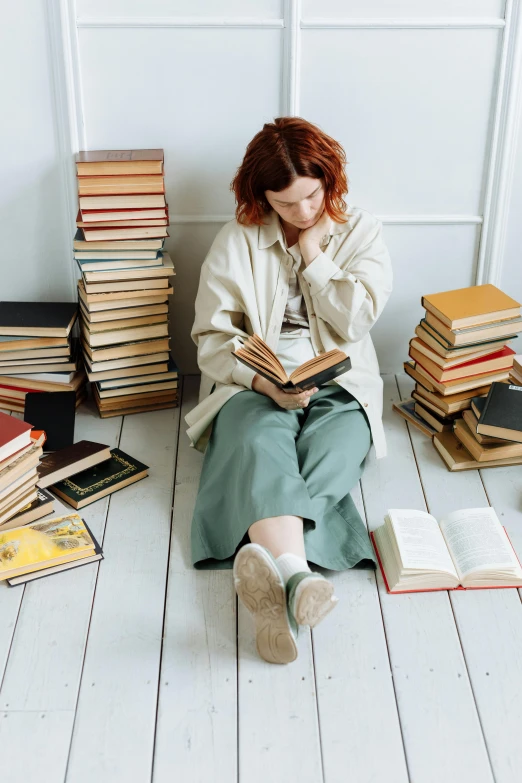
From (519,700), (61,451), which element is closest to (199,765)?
(519,700)

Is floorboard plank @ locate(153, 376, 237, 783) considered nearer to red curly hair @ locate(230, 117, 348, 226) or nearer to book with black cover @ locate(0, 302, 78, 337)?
book with black cover @ locate(0, 302, 78, 337)

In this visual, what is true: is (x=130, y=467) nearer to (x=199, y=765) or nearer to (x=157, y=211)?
(x=157, y=211)

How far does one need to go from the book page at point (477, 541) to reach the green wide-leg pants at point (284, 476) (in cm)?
22

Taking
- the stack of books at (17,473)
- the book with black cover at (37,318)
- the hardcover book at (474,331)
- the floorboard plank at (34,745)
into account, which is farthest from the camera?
the book with black cover at (37,318)

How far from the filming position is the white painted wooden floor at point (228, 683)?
1602 mm

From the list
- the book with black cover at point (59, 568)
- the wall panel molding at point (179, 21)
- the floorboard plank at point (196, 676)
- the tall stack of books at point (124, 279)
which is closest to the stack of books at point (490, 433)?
the floorboard plank at point (196, 676)

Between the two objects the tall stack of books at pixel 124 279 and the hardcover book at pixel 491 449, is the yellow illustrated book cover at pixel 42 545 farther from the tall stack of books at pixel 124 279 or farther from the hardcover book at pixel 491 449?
the hardcover book at pixel 491 449

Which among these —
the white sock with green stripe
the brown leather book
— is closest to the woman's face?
the brown leather book

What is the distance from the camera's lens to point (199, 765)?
160 cm

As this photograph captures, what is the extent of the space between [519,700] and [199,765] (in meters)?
0.69

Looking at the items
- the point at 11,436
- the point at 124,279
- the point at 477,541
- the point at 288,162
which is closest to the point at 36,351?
the point at 124,279

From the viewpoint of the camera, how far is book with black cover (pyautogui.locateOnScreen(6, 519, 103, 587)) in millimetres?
2035

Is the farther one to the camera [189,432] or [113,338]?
[113,338]

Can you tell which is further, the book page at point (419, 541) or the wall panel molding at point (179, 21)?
the wall panel molding at point (179, 21)
